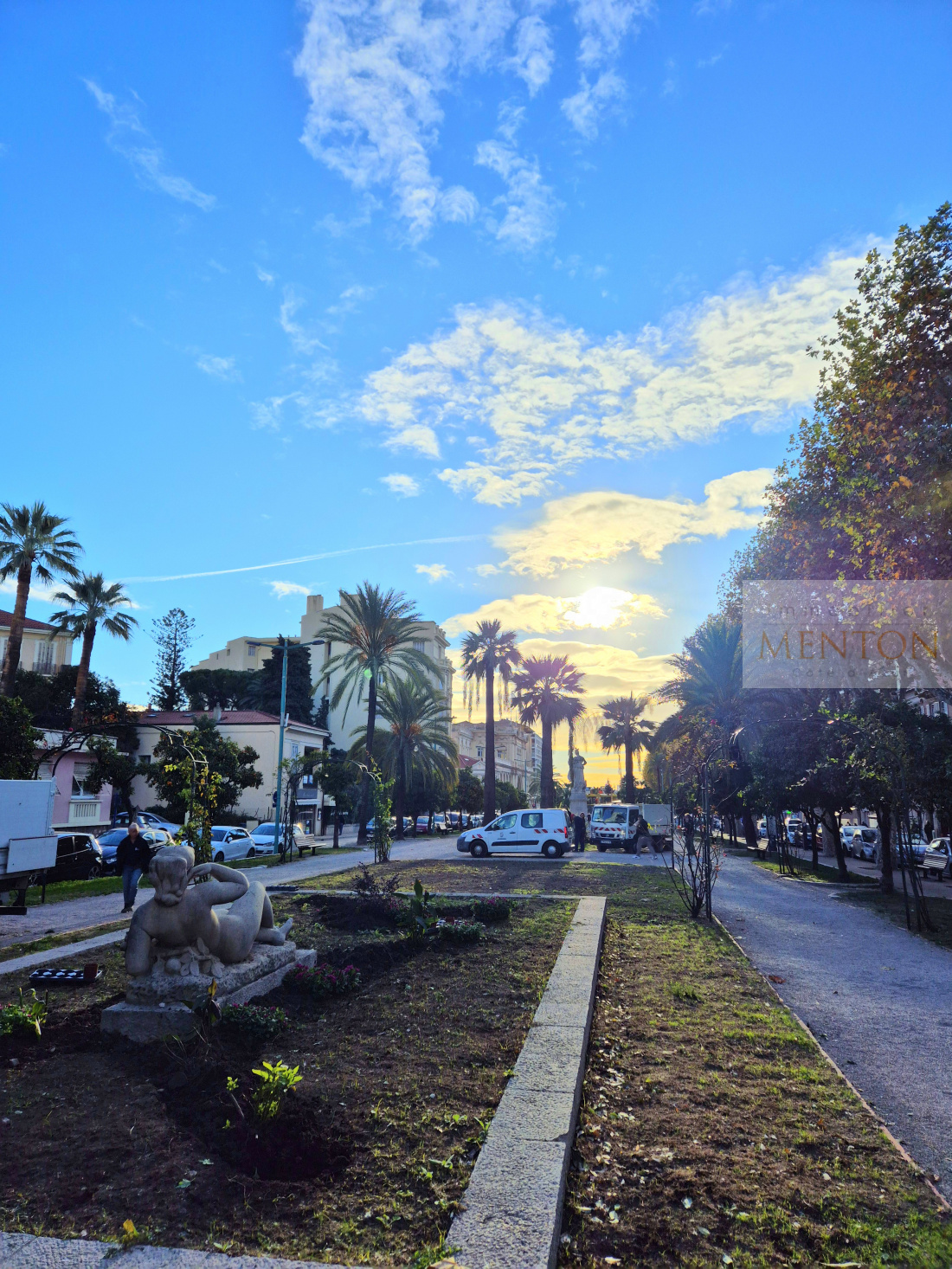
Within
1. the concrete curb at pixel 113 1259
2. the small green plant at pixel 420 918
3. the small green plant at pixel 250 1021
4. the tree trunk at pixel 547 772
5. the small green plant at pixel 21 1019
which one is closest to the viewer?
the concrete curb at pixel 113 1259

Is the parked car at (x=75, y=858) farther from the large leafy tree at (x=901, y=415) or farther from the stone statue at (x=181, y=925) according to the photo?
the large leafy tree at (x=901, y=415)

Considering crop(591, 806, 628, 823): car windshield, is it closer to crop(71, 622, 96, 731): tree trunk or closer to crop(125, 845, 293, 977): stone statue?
crop(71, 622, 96, 731): tree trunk

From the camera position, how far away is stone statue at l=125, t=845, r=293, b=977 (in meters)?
5.89

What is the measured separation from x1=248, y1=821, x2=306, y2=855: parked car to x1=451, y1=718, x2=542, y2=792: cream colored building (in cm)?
6024

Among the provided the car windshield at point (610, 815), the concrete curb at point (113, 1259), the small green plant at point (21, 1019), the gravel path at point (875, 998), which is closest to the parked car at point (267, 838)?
the car windshield at point (610, 815)

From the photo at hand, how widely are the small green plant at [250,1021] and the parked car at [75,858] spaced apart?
16.8 m

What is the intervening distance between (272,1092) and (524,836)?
23.8 meters

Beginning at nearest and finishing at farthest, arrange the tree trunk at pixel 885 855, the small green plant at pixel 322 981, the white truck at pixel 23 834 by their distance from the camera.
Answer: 1. the small green plant at pixel 322 981
2. the white truck at pixel 23 834
3. the tree trunk at pixel 885 855

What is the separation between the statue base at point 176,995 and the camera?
554 centimetres

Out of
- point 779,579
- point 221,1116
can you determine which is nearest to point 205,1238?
point 221,1116

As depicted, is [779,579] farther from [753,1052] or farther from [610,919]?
[753,1052]

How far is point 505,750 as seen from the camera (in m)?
126

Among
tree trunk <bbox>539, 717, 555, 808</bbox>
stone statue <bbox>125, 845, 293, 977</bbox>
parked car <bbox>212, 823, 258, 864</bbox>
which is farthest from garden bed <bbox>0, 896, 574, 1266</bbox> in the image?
tree trunk <bbox>539, 717, 555, 808</bbox>

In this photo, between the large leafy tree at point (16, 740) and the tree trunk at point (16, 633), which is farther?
the tree trunk at point (16, 633)
